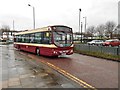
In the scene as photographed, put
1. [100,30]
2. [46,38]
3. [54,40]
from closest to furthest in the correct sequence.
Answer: [54,40] < [46,38] < [100,30]

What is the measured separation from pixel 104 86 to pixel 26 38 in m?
19.0

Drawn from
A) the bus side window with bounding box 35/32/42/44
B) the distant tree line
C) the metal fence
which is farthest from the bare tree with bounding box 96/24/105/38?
the bus side window with bounding box 35/32/42/44

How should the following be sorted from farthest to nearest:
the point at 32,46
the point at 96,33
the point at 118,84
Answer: the point at 96,33 → the point at 32,46 → the point at 118,84

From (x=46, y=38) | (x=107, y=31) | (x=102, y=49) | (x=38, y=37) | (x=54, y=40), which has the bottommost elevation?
(x=102, y=49)

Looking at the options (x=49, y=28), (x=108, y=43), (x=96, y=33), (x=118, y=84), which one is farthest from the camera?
(x=96, y=33)

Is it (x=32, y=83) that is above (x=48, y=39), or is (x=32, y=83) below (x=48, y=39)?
below

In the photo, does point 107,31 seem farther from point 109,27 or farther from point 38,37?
point 38,37

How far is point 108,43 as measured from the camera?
4844 cm

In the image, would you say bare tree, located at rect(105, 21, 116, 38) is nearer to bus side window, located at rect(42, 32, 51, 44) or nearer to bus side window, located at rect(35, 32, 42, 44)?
bus side window, located at rect(35, 32, 42, 44)

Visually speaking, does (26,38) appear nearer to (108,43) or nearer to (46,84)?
(46,84)

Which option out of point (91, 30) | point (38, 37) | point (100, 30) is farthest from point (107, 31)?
point (38, 37)

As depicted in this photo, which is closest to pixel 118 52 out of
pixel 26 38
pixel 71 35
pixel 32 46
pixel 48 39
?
pixel 71 35

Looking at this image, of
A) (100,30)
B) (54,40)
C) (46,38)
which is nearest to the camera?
(54,40)

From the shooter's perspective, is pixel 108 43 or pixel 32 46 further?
pixel 108 43
